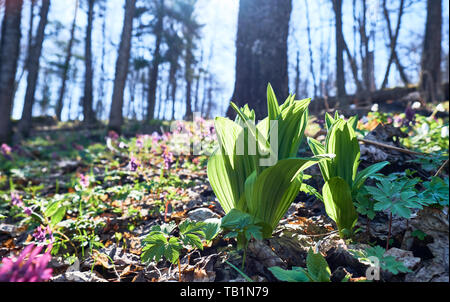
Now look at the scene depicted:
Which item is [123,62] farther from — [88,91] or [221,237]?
[88,91]

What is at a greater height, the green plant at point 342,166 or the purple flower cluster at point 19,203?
the green plant at point 342,166

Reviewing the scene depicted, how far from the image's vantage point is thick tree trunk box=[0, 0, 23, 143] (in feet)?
22.2

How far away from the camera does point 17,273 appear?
2.53 ft

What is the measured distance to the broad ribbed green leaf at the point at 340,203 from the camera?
137 cm

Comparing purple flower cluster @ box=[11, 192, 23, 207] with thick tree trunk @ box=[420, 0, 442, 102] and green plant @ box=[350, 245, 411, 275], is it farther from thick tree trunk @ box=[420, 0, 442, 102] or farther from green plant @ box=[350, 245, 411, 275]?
thick tree trunk @ box=[420, 0, 442, 102]

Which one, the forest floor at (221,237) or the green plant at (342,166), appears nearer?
the forest floor at (221,237)

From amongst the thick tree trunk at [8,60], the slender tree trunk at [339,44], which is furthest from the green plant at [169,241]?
the thick tree trunk at [8,60]

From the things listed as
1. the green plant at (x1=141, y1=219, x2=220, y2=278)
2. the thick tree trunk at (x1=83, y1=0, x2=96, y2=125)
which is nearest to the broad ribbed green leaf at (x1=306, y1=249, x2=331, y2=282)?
the green plant at (x1=141, y1=219, x2=220, y2=278)

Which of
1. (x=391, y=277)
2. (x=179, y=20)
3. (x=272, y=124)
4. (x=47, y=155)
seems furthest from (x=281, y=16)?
(x=179, y=20)

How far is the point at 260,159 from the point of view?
1.43 meters

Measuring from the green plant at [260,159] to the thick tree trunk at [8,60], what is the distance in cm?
772

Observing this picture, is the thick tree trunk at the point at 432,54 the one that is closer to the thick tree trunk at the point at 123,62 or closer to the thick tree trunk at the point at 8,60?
the thick tree trunk at the point at 123,62

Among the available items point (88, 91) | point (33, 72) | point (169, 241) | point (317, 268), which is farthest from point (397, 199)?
point (88, 91)

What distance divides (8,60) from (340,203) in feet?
28.2
